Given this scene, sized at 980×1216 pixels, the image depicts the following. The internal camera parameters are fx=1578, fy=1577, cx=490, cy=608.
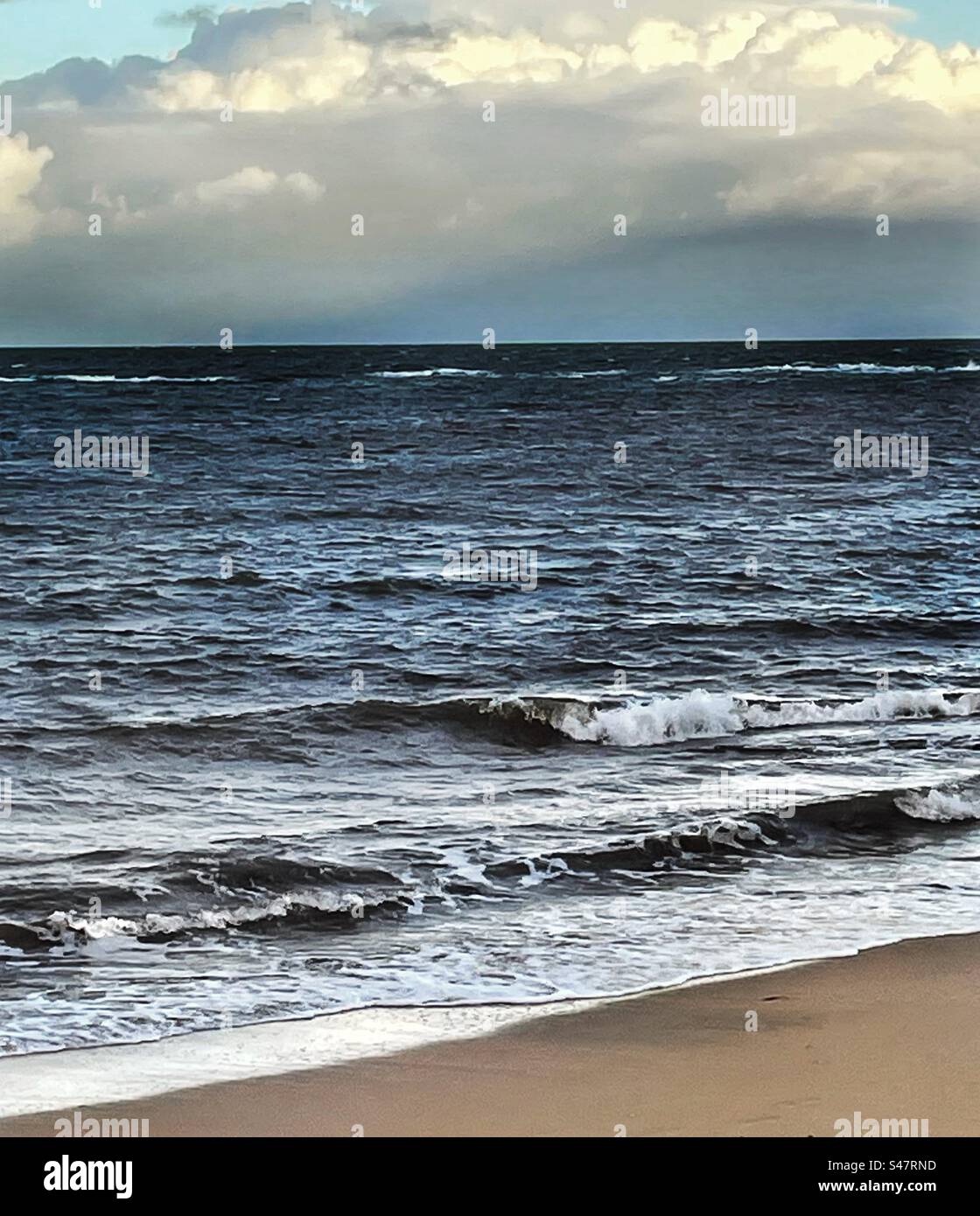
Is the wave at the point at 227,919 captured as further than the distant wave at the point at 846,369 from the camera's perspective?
No

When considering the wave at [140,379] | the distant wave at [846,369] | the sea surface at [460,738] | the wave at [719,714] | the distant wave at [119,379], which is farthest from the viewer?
the distant wave at [846,369]

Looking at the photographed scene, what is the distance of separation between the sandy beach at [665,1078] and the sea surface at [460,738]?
643mm

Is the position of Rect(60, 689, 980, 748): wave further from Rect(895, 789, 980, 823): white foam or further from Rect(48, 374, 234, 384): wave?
Rect(48, 374, 234, 384): wave

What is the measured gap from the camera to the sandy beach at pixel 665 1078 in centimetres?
661

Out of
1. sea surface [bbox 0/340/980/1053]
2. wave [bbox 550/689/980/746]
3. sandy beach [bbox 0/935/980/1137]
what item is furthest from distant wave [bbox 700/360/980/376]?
sandy beach [bbox 0/935/980/1137]

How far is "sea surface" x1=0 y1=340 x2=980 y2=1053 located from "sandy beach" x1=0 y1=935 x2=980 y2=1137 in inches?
25.3

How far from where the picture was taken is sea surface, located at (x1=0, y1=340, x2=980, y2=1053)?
9.18m

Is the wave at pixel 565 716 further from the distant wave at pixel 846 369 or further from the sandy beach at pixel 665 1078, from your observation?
the distant wave at pixel 846 369

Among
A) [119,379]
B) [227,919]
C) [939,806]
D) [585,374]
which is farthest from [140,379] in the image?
[227,919]

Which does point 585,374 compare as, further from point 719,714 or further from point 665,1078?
point 665,1078

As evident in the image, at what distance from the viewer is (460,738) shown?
15289mm

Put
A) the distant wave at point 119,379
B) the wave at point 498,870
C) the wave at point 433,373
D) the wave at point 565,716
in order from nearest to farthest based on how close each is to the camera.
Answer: the wave at point 498,870 → the wave at point 565,716 → the distant wave at point 119,379 → the wave at point 433,373

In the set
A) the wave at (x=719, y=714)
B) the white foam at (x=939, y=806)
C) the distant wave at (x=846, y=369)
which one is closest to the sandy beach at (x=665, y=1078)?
the white foam at (x=939, y=806)

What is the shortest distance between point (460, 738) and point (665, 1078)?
8.29m
